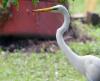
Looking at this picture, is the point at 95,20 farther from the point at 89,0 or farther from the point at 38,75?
the point at 38,75

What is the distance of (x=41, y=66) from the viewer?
32.2ft

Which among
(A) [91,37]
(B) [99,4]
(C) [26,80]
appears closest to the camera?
(C) [26,80]

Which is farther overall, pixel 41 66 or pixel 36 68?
pixel 41 66

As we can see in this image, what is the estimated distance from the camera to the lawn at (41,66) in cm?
897

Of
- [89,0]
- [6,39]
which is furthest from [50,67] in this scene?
[89,0]

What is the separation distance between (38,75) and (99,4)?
39.1 ft

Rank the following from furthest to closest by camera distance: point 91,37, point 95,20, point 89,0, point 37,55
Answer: point 89,0 < point 95,20 < point 91,37 < point 37,55

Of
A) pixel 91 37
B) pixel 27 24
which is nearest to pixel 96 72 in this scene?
pixel 27 24

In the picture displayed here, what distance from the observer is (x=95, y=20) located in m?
15.0

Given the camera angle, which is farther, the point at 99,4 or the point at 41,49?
the point at 99,4

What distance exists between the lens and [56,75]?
915cm

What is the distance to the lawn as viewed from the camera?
8.97 m

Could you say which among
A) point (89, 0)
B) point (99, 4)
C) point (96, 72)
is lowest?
point (99, 4)

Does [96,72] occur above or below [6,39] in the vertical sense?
above
